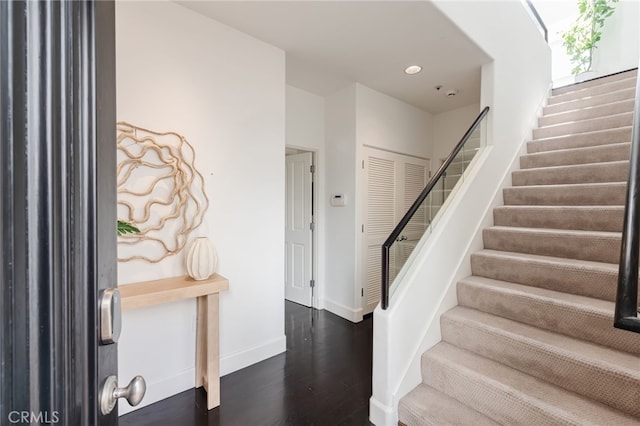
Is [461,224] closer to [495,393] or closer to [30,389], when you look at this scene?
[495,393]

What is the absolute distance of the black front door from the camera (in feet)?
1.39

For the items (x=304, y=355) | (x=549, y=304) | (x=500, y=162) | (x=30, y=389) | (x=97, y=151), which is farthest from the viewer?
(x=500, y=162)

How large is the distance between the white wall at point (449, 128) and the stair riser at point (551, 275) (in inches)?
95.3

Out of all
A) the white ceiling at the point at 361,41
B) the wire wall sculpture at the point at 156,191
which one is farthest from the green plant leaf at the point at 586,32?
the wire wall sculpture at the point at 156,191

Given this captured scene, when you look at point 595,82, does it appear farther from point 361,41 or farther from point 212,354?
point 212,354

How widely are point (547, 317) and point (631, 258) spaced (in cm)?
117

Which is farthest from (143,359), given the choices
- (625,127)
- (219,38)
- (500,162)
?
Answer: (625,127)

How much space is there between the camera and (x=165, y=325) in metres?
2.03

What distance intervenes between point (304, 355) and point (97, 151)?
2521 millimetres

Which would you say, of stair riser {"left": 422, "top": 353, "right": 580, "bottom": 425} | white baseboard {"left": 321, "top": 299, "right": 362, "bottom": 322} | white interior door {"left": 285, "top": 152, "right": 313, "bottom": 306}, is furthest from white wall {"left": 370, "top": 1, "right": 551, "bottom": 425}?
white interior door {"left": 285, "top": 152, "right": 313, "bottom": 306}

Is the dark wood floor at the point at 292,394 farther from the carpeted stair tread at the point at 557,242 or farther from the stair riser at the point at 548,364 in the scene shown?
the carpeted stair tread at the point at 557,242

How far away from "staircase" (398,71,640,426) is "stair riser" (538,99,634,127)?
0.09 metres

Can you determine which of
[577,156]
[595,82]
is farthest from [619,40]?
[577,156]

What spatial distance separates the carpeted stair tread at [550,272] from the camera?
5.86 feet
